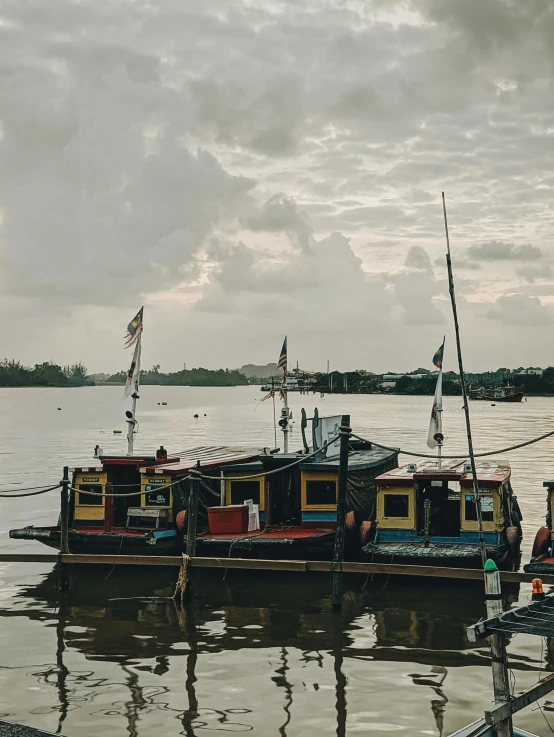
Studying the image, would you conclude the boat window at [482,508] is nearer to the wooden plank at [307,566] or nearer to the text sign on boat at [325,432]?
the wooden plank at [307,566]

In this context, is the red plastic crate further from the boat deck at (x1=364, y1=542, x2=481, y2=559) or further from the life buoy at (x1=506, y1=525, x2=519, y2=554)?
the life buoy at (x1=506, y1=525, x2=519, y2=554)

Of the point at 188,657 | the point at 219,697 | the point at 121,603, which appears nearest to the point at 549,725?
the point at 219,697

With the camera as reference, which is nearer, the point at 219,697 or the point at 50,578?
the point at 219,697

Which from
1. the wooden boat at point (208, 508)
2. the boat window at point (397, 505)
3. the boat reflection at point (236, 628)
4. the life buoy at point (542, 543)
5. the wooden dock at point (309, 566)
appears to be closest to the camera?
the boat reflection at point (236, 628)

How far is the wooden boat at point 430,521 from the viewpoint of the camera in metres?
20.7

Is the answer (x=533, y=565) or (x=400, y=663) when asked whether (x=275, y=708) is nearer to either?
(x=400, y=663)

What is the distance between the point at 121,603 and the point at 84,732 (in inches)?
302

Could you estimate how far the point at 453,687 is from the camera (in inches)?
574

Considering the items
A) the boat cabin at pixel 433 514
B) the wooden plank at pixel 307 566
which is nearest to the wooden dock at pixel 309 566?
the wooden plank at pixel 307 566

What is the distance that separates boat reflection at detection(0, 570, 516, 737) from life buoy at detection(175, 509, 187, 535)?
1.41 meters

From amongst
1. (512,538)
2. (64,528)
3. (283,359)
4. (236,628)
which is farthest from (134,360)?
(512,538)

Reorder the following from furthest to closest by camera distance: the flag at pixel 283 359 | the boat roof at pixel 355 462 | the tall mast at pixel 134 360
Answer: the flag at pixel 283 359 → the tall mast at pixel 134 360 → the boat roof at pixel 355 462

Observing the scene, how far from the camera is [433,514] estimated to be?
23.0m

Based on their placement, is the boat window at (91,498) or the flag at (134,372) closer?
the boat window at (91,498)
